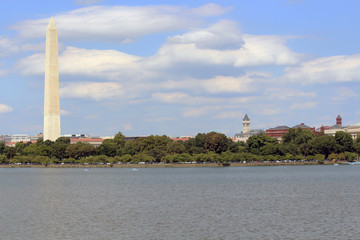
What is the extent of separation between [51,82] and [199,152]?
154 feet

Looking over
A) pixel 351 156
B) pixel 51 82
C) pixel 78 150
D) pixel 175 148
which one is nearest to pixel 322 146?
pixel 351 156

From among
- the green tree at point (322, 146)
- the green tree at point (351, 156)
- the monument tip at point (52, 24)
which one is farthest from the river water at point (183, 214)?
the green tree at point (351, 156)

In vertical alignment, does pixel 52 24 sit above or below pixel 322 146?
above

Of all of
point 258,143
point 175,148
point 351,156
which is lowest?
point 351,156

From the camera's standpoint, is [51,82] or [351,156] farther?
[51,82]

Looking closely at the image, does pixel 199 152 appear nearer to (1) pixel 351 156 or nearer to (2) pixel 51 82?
(1) pixel 351 156

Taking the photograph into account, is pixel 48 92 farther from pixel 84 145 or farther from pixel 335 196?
pixel 335 196

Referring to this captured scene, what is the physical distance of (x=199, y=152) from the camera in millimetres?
175750

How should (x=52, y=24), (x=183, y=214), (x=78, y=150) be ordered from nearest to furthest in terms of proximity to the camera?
(x=183, y=214) → (x=52, y=24) → (x=78, y=150)

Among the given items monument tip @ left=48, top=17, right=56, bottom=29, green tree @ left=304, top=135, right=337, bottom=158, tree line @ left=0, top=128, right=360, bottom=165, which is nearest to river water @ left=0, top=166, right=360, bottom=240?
tree line @ left=0, top=128, right=360, bottom=165

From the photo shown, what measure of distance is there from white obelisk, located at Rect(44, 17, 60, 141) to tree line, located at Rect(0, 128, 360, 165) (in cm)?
697

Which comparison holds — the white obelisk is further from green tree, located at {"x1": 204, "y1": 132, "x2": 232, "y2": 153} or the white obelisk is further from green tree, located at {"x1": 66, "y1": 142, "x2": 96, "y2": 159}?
green tree, located at {"x1": 204, "y1": 132, "x2": 232, "y2": 153}

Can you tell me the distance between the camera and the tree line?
169250 mm

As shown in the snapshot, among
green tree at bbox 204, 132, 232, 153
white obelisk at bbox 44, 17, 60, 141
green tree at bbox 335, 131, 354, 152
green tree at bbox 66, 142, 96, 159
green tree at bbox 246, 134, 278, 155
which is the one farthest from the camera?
green tree at bbox 335, 131, 354, 152
